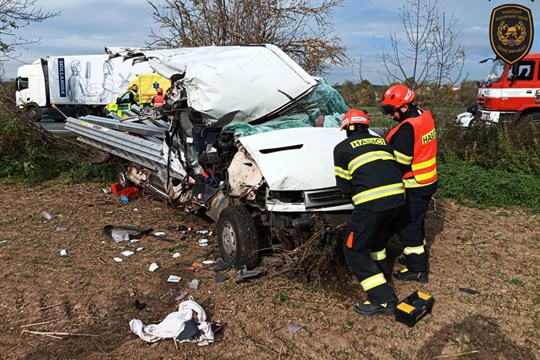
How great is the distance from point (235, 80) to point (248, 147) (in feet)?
3.11

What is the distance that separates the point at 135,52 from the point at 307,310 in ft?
11.7

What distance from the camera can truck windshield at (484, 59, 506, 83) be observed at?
12.7 metres

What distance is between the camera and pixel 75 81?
19906 mm

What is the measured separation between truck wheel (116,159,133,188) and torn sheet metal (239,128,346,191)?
3692mm

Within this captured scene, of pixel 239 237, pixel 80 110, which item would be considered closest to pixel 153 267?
pixel 239 237

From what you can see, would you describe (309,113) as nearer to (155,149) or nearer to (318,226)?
(318,226)

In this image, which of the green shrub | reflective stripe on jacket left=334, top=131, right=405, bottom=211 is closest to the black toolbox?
reflective stripe on jacket left=334, top=131, right=405, bottom=211

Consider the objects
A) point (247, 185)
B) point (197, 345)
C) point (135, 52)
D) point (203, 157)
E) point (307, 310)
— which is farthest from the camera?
point (135, 52)

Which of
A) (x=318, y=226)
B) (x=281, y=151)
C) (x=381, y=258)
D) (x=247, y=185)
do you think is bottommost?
(x=381, y=258)

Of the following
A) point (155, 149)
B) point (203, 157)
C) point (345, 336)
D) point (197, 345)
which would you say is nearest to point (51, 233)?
point (155, 149)

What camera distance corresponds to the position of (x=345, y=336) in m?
3.16

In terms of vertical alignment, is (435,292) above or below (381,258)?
below

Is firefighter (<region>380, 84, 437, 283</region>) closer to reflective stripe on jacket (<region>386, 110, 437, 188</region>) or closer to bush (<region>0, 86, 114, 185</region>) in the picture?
reflective stripe on jacket (<region>386, 110, 437, 188</region>)

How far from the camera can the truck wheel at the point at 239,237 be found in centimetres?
395
